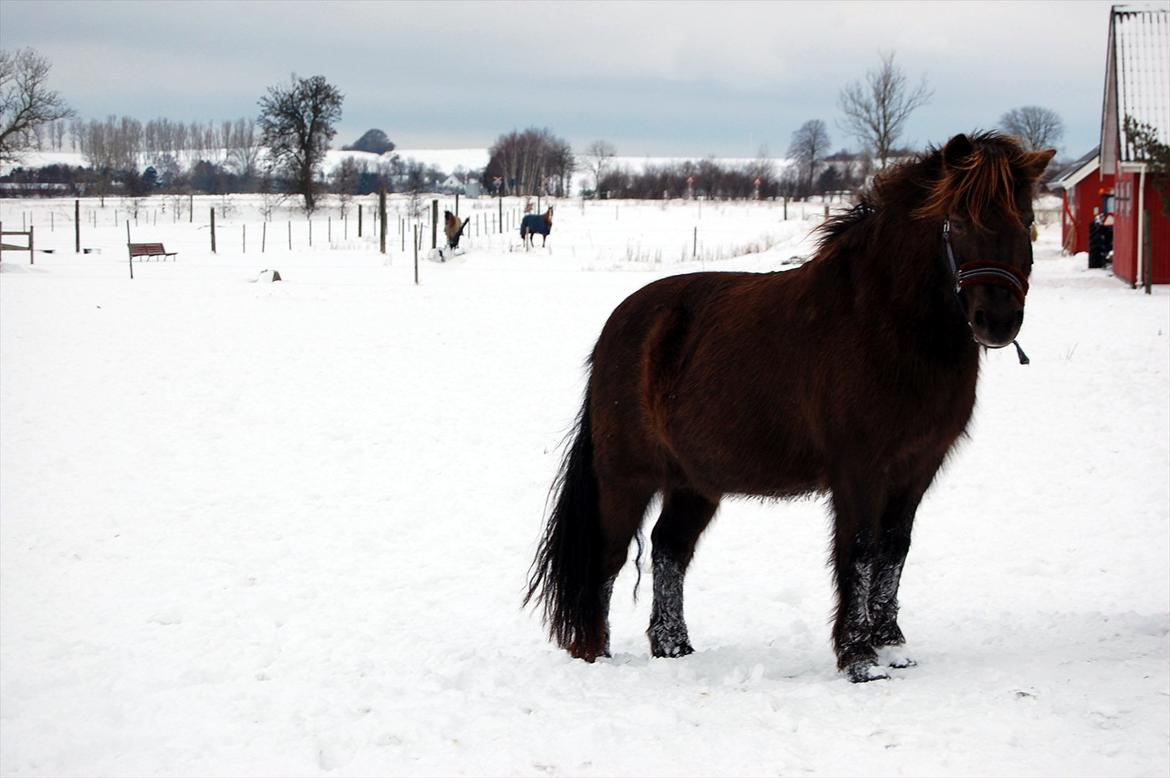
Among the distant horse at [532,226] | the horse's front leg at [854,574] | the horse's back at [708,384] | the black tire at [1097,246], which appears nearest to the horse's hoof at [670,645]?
the horse's back at [708,384]

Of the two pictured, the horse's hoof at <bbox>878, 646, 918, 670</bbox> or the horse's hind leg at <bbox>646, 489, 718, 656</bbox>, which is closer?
the horse's hoof at <bbox>878, 646, 918, 670</bbox>

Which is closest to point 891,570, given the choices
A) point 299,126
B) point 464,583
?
point 464,583

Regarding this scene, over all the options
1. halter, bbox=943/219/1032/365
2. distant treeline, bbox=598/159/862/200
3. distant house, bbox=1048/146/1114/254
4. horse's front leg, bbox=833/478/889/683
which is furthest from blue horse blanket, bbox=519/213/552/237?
distant treeline, bbox=598/159/862/200

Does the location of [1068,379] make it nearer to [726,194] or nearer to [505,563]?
[505,563]

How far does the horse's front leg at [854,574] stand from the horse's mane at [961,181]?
107 cm

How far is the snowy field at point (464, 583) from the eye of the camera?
11.9 feet

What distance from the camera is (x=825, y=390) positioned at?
13.0 feet

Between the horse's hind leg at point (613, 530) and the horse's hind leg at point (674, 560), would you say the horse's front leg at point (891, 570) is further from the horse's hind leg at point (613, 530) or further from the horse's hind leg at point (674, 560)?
the horse's hind leg at point (613, 530)

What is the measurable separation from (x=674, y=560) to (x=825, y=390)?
1.36 meters

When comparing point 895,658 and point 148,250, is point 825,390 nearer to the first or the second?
point 895,658

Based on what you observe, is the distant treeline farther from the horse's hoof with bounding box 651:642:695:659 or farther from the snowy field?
the horse's hoof with bounding box 651:642:695:659

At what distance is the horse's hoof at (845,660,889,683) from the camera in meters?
3.98

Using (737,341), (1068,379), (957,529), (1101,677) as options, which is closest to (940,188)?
(737,341)

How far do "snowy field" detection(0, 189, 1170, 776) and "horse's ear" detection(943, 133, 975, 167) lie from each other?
1.85 metres
